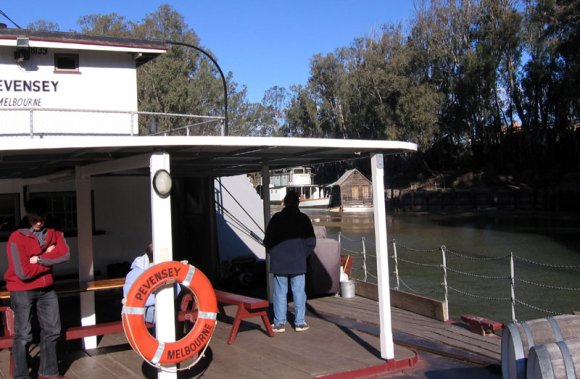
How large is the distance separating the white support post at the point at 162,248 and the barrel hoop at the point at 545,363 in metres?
2.61

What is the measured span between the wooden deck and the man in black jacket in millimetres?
519

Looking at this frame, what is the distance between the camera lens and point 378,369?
553 cm

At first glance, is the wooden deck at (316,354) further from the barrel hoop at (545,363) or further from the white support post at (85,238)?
the barrel hoop at (545,363)

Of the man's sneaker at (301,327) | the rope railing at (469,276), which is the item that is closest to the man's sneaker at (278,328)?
the man's sneaker at (301,327)

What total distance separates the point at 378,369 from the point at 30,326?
294 centimetres

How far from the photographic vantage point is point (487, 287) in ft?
55.6

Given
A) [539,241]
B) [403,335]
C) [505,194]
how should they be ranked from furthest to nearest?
[505,194]
[539,241]
[403,335]

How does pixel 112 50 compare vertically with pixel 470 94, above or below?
below

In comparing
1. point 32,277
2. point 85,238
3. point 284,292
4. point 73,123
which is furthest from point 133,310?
point 73,123

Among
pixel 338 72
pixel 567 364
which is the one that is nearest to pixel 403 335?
pixel 567 364

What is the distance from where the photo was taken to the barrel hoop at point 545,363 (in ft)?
12.2

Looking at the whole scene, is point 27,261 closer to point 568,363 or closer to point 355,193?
point 568,363

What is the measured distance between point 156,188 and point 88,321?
2546 millimetres

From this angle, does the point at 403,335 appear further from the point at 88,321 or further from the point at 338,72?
the point at 338,72
